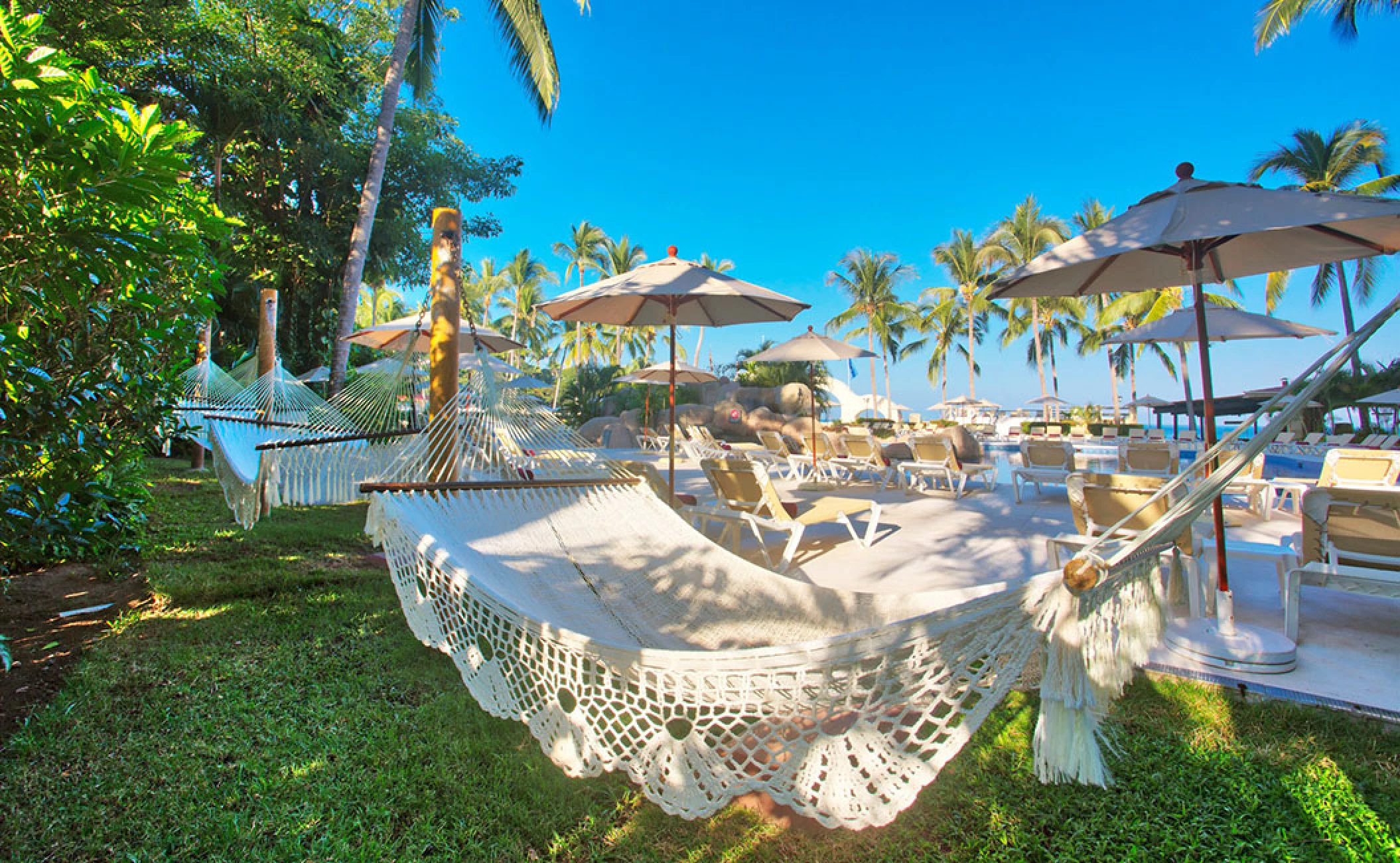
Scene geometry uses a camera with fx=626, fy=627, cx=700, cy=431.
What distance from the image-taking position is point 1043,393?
2828cm

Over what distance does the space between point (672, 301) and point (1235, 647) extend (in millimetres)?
3359

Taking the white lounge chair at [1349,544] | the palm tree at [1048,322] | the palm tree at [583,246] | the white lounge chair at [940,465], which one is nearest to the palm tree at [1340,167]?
Result: the palm tree at [1048,322]

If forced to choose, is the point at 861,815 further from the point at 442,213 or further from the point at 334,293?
the point at 334,293

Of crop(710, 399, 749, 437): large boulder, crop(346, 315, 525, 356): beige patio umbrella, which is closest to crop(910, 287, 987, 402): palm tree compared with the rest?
crop(710, 399, 749, 437): large boulder

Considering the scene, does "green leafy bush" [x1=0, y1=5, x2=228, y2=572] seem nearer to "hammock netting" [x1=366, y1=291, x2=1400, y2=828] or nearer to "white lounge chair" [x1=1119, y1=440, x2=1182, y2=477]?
Result: "hammock netting" [x1=366, y1=291, x2=1400, y2=828]

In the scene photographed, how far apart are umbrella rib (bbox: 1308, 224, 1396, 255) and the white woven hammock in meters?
1.80

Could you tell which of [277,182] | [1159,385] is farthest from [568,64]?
[1159,385]

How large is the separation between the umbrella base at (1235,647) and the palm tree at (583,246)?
2674 cm

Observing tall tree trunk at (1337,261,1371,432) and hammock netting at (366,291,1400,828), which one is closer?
hammock netting at (366,291,1400,828)

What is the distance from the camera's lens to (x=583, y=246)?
27.7 m

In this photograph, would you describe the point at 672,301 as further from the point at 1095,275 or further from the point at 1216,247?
the point at 1216,247

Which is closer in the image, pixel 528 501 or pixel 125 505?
pixel 528 501

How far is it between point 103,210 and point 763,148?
3006cm

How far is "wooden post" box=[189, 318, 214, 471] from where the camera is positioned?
17.7ft
